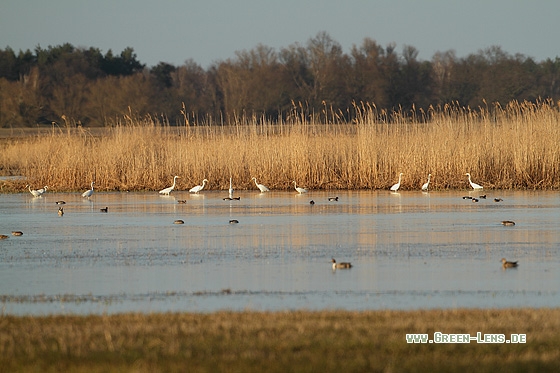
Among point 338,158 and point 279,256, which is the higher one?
point 338,158

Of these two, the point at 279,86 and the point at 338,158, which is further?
A: the point at 279,86

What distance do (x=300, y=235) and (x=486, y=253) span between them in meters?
3.38

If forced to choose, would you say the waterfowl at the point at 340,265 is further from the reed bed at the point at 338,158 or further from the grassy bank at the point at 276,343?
the reed bed at the point at 338,158

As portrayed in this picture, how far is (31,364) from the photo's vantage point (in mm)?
6539

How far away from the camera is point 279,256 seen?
12.2m

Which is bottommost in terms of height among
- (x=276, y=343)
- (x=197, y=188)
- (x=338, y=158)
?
(x=276, y=343)

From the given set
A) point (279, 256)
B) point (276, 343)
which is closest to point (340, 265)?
point (279, 256)

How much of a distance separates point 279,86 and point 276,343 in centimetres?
6274

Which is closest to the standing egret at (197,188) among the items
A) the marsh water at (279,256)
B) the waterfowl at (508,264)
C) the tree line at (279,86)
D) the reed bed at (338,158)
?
the reed bed at (338,158)

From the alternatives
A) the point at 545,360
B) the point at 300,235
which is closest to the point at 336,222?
the point at 300,235

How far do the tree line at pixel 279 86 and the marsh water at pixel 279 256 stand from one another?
43.6m

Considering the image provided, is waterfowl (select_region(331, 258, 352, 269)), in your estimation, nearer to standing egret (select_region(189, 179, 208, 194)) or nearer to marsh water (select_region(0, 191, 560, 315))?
marsh water (select_region(0, 191, 560, 315))

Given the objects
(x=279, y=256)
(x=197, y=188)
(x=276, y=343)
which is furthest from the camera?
(x=197, y=188)

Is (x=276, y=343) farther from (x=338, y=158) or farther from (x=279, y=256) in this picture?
(x=338, y=158)
